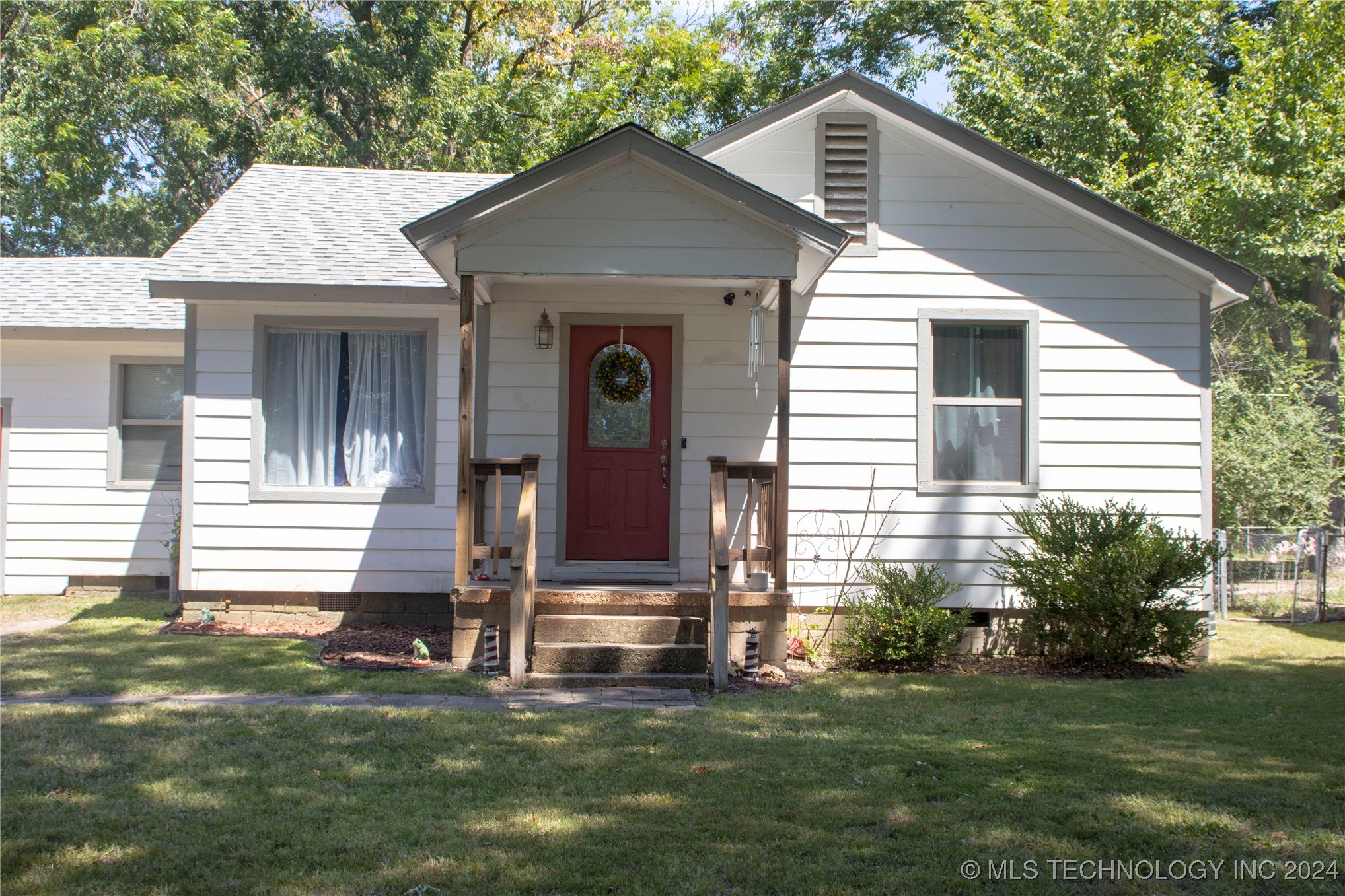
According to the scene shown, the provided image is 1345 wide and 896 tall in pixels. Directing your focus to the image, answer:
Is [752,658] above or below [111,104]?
below

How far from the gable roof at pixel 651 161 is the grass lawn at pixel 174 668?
3100 mm

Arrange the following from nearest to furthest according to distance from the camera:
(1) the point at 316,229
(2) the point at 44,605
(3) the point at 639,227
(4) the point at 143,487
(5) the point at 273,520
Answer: (3) the point at 639,227 < (5) the point at 273,520 < (1) the point at 316,229 < (2) the point at 44,605 < (4) the point at 143,487

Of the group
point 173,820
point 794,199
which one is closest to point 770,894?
point 173,820

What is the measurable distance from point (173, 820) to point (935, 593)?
5.75 m

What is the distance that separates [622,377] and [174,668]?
4206 mm

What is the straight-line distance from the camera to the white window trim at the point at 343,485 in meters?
9.09

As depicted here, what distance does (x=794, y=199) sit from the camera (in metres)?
8.88

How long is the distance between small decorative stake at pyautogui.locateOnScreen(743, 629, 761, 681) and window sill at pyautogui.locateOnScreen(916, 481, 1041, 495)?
7.50 feet

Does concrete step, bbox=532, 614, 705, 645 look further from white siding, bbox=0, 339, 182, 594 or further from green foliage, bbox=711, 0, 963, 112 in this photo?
green foliage, bbox=711, 0, 963, 112

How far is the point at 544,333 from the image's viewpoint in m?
8.82

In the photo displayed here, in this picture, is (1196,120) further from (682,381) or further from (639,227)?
(639,227)

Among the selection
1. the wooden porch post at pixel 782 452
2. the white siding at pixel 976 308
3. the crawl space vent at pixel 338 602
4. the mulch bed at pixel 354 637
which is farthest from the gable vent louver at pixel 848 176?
the crawl space vent at pixel 338 602

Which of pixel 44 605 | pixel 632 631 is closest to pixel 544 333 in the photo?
pixel 632 631

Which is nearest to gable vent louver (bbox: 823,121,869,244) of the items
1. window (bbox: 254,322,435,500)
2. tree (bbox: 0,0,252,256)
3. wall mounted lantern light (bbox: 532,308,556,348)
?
wall mounted lantern light (bbox: 532,308,556,348)
